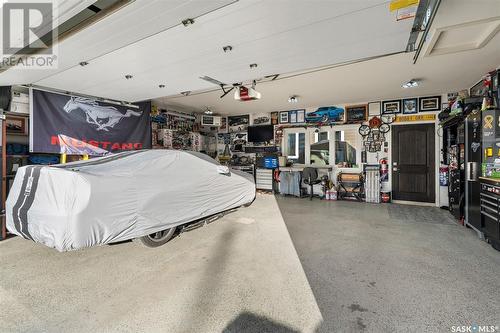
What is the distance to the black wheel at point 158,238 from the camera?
2557 millimetres

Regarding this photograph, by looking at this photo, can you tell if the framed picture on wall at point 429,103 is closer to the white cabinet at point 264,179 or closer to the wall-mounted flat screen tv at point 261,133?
the wall-mounted flat screen tv at point 261,133

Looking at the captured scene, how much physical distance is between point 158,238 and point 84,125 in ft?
10.8

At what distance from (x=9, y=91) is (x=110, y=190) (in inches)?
130

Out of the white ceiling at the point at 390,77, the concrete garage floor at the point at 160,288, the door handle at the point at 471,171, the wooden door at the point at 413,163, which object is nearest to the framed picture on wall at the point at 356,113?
the white ceiling at the point at 390,77

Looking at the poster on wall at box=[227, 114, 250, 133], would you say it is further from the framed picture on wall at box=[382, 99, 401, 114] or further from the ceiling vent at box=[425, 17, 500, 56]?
the ceiling vent at box=[425, 17, 500, 56]

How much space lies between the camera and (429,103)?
540 cm

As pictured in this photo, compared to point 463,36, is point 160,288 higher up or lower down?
lower down

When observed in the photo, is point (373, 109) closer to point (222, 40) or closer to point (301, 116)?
point (301, 116)

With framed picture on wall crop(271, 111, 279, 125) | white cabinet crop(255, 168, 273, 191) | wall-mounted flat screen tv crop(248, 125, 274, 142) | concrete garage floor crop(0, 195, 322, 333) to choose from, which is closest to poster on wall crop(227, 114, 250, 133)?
wall-mounted flat screen tv crop(248, 125, 274, 142)

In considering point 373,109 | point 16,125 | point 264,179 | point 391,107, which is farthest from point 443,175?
point 16,125

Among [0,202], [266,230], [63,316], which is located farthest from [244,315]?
[0,202]

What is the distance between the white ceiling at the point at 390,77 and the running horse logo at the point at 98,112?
118cm

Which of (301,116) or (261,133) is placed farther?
→ (261,133)

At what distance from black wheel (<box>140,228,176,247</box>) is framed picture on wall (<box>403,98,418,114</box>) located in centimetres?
603
